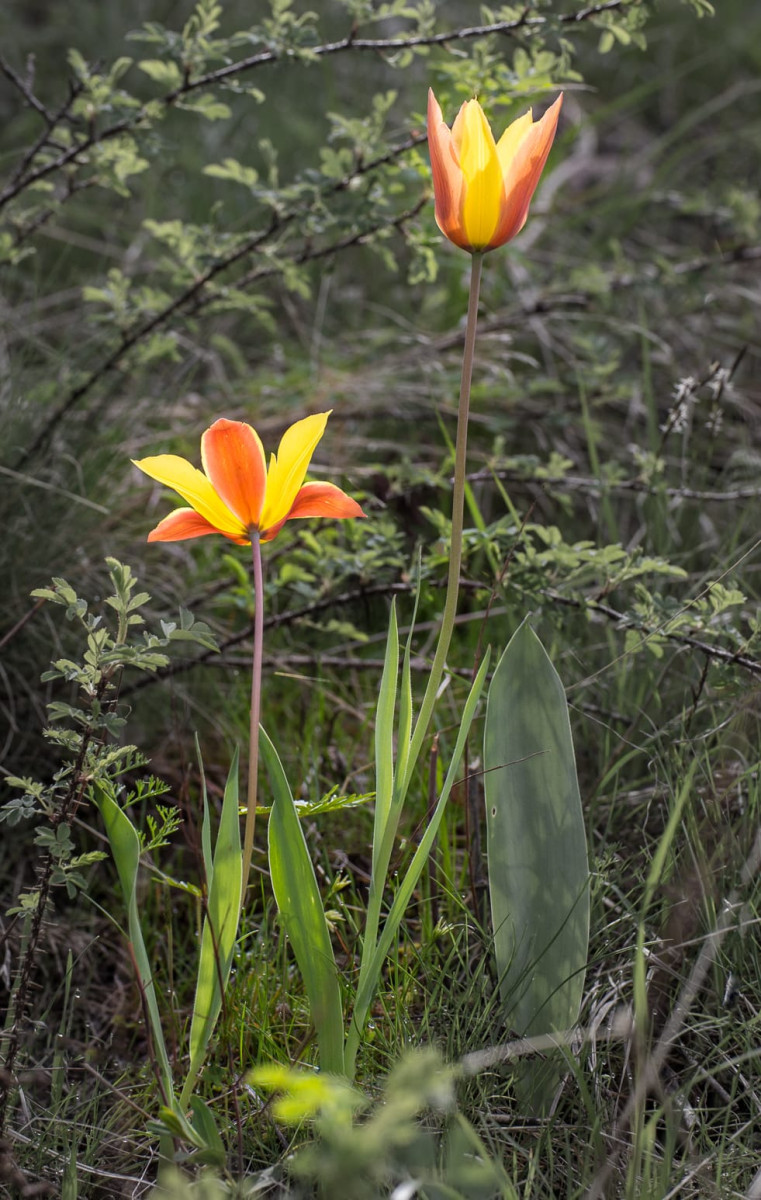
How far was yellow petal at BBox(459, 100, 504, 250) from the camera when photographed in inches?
36.8

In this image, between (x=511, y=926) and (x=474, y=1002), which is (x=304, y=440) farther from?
(x=474, y=1002)

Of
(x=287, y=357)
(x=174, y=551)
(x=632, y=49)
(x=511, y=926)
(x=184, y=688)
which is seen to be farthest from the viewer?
(x=632, y=49)

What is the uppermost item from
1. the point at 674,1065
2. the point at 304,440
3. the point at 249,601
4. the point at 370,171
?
the point at 370,171

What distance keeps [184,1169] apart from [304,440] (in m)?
0.73

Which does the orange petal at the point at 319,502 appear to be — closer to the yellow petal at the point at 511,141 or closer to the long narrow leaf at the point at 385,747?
the long narrow leaf at the point at 385,747

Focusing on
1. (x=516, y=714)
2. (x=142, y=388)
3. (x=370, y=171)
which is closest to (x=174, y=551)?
(x=142, y=388)

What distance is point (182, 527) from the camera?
100 cm

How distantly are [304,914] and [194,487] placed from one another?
44 centimetres

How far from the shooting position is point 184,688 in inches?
70.9

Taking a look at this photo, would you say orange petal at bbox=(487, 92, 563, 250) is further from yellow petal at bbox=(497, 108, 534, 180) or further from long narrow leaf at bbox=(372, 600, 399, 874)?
long narrow leaf at bbox=(372, 600, 399, 874)

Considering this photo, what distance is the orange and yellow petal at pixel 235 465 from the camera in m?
0.96

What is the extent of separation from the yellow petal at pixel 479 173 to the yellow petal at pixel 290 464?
24 centimetres

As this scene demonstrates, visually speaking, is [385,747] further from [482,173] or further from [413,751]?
[482,173]

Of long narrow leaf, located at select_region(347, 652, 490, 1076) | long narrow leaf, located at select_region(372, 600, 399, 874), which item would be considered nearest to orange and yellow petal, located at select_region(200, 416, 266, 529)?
long narrow leaf, located at select_region(372, 600, 399, 874)
